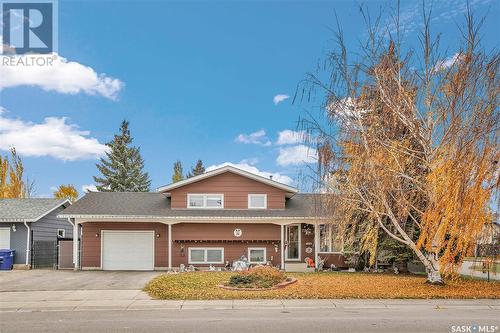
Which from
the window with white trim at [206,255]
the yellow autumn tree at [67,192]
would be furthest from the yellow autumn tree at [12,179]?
the window with white trim at [206,255]

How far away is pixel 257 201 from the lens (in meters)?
26.3

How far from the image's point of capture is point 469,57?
1561cm

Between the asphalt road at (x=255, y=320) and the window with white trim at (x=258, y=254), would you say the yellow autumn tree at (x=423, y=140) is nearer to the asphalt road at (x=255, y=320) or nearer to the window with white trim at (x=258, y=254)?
the asphalt road at (x=255, y=320)

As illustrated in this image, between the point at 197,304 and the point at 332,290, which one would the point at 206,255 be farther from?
the point at 197,304

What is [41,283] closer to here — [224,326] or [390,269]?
[224,326]

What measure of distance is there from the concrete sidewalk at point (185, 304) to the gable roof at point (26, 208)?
40.2 feet

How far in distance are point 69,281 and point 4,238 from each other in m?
9.29

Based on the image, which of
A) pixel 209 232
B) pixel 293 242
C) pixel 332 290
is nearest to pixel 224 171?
pixel 209 232

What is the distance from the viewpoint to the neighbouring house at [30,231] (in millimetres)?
26281

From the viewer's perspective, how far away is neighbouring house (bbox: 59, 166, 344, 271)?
83.1ft

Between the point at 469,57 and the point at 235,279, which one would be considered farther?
the point at 235,279

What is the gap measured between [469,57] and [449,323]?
8.91 metres

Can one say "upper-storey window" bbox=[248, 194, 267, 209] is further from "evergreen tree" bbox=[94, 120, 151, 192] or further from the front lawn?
"evergreen tree" bbox=[94, 120, 151, 192]

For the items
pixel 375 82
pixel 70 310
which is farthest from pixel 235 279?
pixel 375 82
